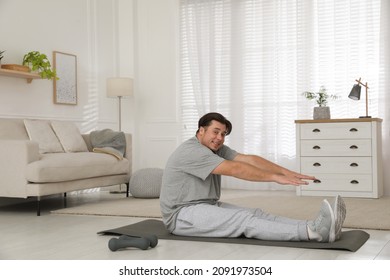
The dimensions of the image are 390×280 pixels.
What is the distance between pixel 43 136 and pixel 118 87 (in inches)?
58.2

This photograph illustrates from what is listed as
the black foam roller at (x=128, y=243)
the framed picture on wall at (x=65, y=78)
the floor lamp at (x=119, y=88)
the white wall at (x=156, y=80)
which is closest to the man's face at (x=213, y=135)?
the black foam roller at (x=128, y=243)

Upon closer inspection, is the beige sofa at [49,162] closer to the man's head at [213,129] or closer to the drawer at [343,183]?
the man's head at [213,129]

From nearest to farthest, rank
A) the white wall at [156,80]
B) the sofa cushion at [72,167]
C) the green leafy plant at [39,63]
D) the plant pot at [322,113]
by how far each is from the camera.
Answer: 1. the sofa cushion at [72,167]
2. the green leafy plant at [39,63]
3. the plant pot at [322,113]
4. the white wall at [156,80]

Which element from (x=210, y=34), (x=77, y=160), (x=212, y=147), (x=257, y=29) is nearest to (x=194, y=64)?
(x=210, y=34)

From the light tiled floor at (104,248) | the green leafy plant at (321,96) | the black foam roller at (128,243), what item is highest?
the green leafy plant at (321,96)

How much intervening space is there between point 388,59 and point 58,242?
13.4 ft

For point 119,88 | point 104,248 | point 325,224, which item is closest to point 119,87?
point 119,88

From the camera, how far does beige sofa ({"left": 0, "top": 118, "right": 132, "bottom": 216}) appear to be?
4582mm

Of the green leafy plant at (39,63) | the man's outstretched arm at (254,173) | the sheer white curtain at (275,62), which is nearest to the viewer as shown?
the man's outstretched arm at (254,173)

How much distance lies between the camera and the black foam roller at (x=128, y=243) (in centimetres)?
298

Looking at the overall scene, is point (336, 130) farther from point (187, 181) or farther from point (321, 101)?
point (187, 181)

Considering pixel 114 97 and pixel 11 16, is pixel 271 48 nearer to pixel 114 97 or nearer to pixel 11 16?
pixel 114 97

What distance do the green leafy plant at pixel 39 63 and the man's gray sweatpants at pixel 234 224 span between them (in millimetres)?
2966

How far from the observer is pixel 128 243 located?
118 inches
